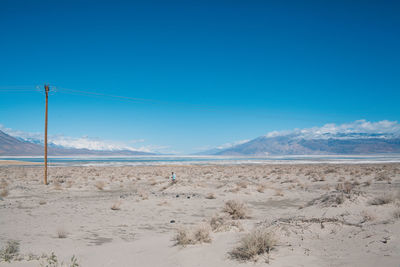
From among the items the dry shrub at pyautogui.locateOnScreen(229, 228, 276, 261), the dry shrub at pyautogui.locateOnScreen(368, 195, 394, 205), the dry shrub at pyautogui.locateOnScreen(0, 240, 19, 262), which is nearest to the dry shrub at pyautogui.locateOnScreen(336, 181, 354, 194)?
the dry shrub at pyautogui.locateOnScreen(368, 195, 394, 205)

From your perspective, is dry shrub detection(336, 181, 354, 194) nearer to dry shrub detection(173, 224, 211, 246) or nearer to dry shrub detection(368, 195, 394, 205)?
dry shrub detection(368, 195, 394, 205)

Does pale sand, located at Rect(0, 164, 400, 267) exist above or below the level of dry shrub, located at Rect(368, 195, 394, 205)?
below

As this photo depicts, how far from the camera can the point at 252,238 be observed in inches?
264

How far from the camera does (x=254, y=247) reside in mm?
6457

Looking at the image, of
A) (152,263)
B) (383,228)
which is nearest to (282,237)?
(383,228)

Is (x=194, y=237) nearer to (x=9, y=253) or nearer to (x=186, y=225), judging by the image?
(x=186, y=225)

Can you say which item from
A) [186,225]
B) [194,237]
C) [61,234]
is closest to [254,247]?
[194,237]

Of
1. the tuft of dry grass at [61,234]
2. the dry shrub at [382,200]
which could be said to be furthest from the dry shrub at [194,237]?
the dry shrub at [382,200]

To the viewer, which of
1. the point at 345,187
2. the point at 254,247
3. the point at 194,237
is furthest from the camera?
the point at 345,187

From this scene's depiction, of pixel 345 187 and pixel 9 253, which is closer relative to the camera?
pixel 9 253

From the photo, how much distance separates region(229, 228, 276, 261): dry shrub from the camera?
21.2 ft

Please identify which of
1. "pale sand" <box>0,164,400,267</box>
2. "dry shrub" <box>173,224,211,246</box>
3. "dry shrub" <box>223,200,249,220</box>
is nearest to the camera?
"pale sand" <box>0,164,400,267</box>

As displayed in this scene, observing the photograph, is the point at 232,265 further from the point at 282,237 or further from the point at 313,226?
the point at 313,226

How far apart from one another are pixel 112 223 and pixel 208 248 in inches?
231
